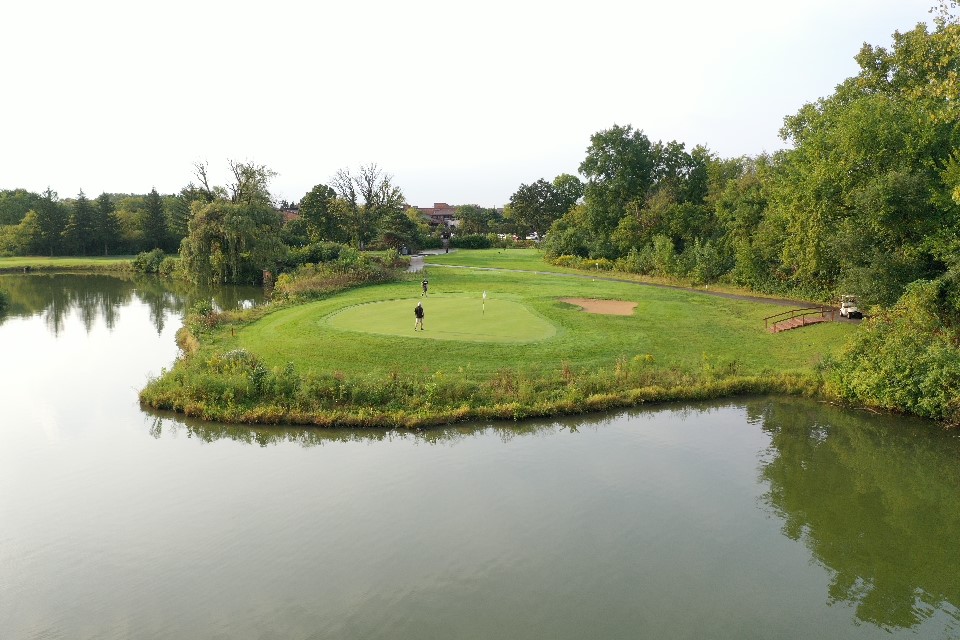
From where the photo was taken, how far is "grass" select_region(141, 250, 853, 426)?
21.3 metres

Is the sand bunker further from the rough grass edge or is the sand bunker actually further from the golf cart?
the rough grass edge

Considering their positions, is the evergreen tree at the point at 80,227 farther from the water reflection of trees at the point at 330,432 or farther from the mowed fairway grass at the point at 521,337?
the water reflection of trees at the point at 330,432

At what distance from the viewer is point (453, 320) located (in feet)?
108

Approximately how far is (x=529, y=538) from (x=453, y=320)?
20095 mm

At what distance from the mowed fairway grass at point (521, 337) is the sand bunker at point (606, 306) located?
2.75ft

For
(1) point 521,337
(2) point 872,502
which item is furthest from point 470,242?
(2) point 872,502

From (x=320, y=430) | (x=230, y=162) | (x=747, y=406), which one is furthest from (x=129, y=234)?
(x=747, y=406)

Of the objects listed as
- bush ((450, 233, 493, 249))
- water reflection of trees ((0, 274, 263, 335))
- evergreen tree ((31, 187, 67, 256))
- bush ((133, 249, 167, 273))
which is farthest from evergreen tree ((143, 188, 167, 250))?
bush ((450, 233, 493, 249))

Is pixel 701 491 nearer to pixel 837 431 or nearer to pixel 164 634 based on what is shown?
pixel 837 431

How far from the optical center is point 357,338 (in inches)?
1141

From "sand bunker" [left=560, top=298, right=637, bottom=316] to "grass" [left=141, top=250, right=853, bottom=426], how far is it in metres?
0.88

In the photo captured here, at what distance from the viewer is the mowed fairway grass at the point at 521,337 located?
25.5 m

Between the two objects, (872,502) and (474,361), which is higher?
(474,361)

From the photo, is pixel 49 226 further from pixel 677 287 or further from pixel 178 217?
pixel 677 287
